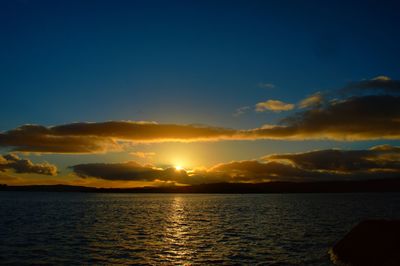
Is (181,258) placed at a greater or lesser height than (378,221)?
lesser

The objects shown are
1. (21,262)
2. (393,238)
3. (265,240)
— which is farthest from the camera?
(265,240)

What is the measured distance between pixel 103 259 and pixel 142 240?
13.6 metres

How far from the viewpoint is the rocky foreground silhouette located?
99.2 ft

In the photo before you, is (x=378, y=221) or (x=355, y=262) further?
(x=378, y=221)

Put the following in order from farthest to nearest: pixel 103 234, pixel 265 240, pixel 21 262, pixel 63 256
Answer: pixel 103 234 < pixel 265 240 < pixel 63 256 < pixel 21 262

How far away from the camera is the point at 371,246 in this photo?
107ft

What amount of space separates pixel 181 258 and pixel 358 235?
54.5ft

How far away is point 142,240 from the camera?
4925 centimetres

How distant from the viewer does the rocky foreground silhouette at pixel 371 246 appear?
1191 inches

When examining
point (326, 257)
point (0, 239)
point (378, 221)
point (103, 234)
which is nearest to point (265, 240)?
point (326, 257)

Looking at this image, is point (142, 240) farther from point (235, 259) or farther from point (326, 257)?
point (326, 257)

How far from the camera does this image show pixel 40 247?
42.4m

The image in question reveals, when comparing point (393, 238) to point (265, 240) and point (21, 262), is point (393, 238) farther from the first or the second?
point (21, 262)

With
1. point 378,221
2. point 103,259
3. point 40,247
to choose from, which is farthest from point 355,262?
point 40,247
